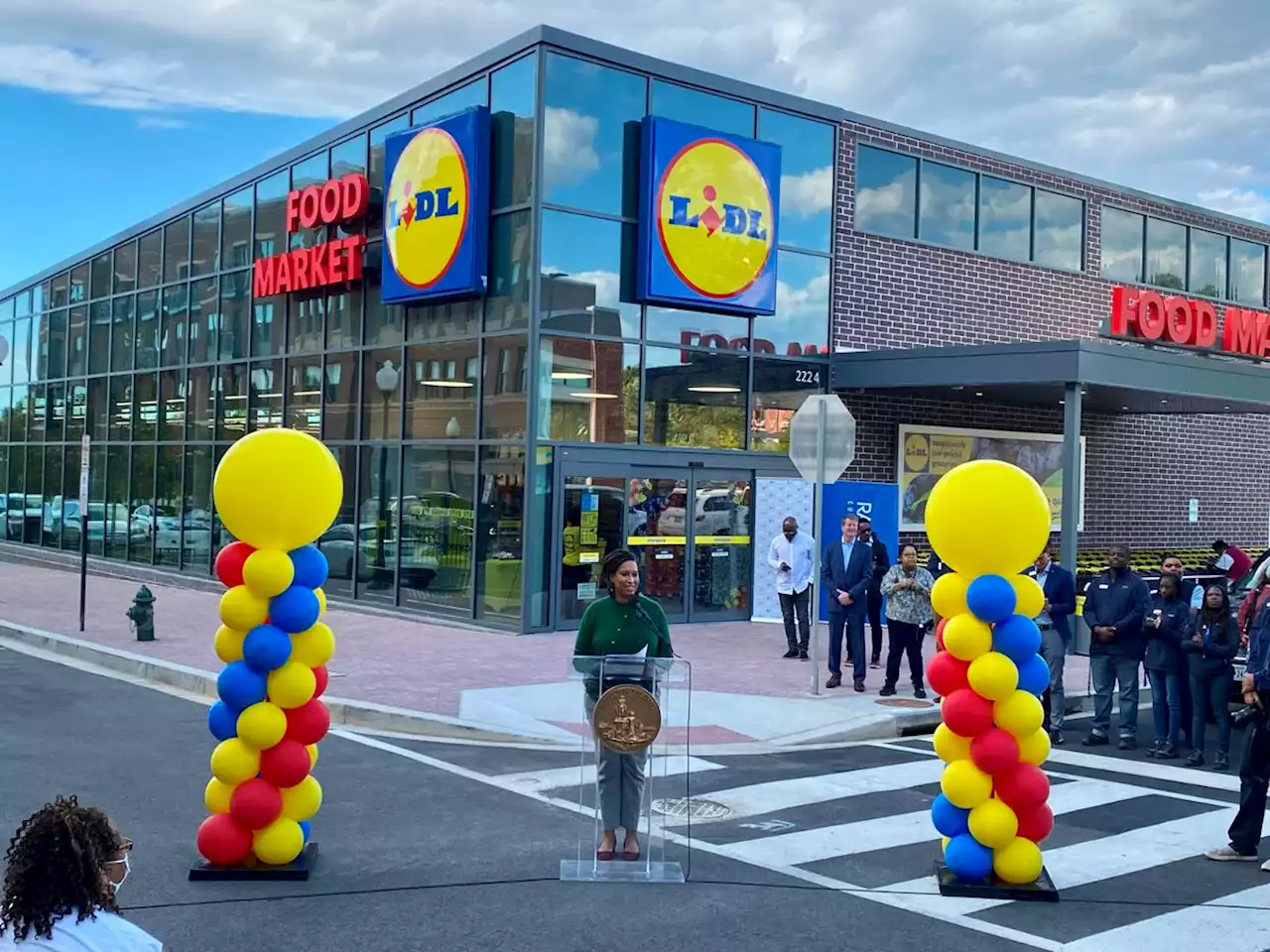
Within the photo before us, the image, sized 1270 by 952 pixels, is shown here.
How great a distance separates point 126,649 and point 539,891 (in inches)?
418

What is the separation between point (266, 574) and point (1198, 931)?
16.9 ft

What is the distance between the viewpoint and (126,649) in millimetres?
15617

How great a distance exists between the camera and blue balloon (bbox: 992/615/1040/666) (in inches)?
278

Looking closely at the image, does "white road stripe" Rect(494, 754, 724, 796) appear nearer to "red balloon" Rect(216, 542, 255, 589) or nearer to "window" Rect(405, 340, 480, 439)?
"red balloon" Rect(216, 542, 255, 589)

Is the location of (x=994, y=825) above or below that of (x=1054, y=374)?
below

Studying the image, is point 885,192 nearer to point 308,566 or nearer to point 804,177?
point 804,177

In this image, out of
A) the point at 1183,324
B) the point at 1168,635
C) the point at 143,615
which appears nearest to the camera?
the point at 1168,635

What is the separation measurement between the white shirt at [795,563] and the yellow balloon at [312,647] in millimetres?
9245

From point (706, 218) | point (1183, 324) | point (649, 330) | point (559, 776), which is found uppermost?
point (706, 218)

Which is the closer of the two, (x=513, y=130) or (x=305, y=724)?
(x=305, y=724)

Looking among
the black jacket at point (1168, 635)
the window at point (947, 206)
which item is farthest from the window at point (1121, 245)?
the black jacket at point (1168, 635)

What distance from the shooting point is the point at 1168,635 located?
10938 millimetres

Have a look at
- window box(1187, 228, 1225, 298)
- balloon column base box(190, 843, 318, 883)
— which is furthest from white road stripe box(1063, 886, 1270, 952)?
window box(1187, 228, 1225, 298)

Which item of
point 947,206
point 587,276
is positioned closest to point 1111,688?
point 587,276
